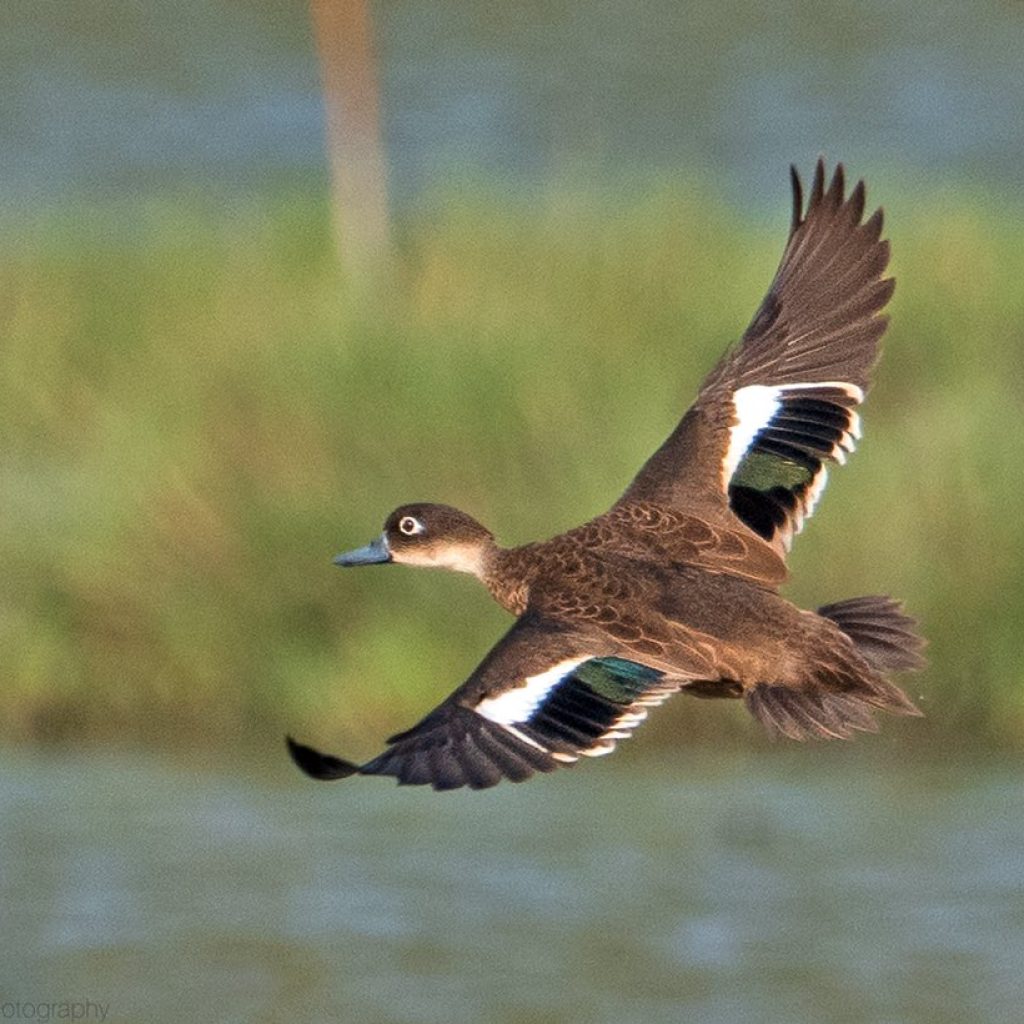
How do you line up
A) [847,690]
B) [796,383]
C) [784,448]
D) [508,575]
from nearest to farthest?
[847,690], [508,575], [784,448], [796,383]

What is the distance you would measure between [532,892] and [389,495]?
1.72m

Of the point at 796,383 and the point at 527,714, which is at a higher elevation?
the point at 796,383

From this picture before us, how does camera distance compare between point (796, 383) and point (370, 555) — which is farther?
point (370, 555)

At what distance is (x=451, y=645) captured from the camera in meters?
10.9

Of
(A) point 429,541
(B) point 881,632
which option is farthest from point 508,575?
(B) point 881,632

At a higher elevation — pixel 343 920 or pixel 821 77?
pixel 821 77

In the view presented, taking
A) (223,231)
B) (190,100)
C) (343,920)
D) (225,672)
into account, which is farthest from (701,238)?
(190,100)

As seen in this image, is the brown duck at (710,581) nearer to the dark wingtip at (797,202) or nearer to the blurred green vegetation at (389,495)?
the dark wingtip at (797,202)

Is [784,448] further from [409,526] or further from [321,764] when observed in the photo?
[321,764]

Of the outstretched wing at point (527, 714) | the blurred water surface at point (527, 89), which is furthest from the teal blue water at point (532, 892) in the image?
the blurred water surface at point (527, 89)

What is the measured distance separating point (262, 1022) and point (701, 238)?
623cm

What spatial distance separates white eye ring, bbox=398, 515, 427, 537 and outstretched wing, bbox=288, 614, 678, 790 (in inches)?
40.8

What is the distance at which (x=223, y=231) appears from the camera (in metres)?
16.2

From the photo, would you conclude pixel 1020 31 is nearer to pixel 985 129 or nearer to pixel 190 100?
pixel 985 129
